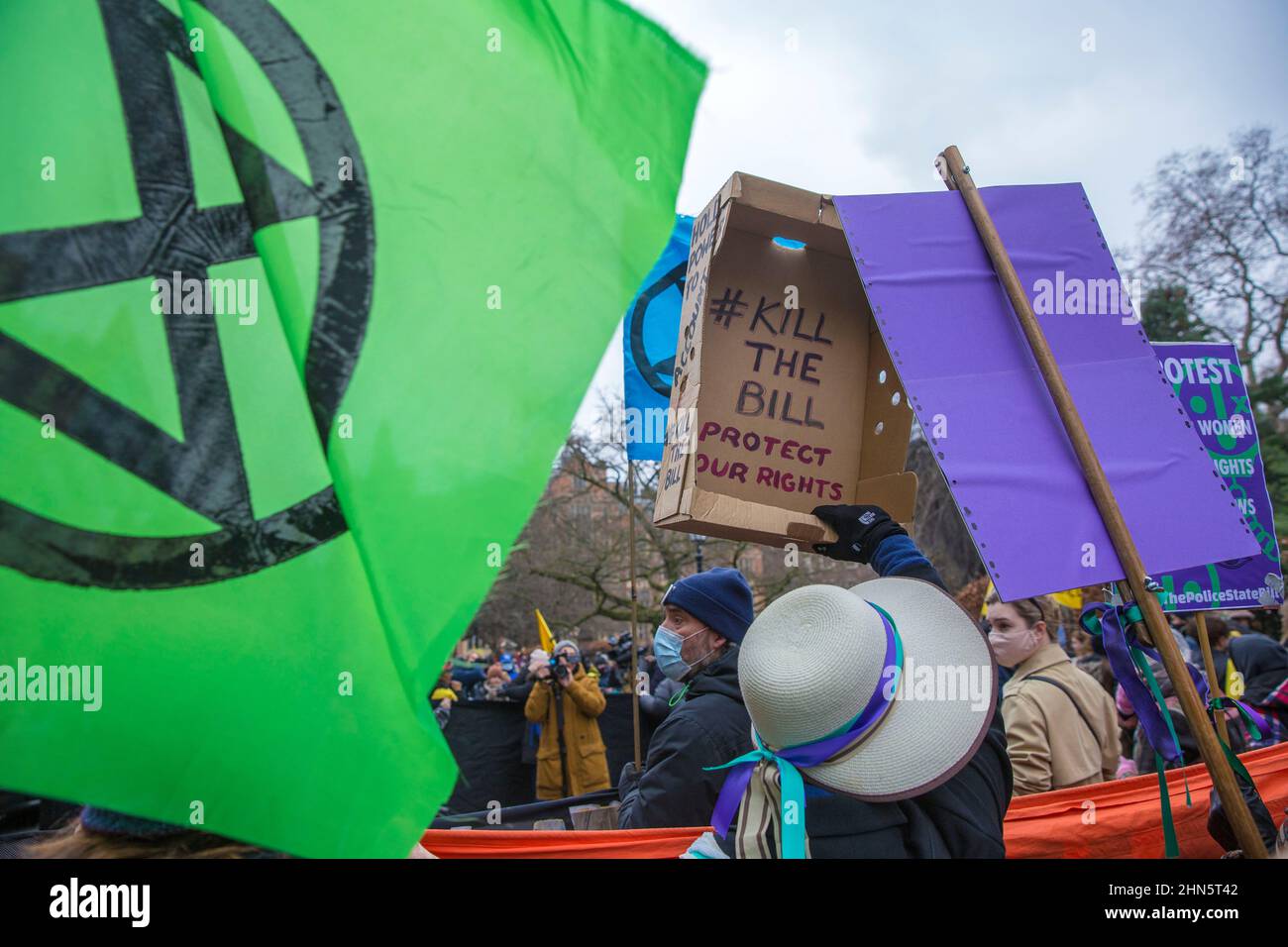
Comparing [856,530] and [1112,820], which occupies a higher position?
[856,530]

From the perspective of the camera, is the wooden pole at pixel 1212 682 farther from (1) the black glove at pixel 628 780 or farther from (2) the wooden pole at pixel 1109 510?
(1) the black glove at pixel 628 780

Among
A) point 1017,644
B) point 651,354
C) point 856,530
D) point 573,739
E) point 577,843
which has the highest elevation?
point 651,354

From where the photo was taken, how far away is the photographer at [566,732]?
7598 mm

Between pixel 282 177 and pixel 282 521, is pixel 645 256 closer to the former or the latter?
pixel 282 177

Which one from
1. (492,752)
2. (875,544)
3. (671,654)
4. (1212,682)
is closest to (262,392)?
(875,544)

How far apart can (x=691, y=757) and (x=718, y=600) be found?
60 centimetres

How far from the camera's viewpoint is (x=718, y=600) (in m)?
3.34

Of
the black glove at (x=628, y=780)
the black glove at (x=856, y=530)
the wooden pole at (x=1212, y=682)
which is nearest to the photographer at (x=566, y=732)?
the black glove at (x=628, y=780)

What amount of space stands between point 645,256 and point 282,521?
113 cm

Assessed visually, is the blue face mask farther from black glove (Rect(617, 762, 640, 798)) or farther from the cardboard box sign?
the cardboard box sign

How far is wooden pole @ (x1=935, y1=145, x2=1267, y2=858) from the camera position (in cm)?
199

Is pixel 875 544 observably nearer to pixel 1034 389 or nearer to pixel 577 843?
pixel 1034 389
